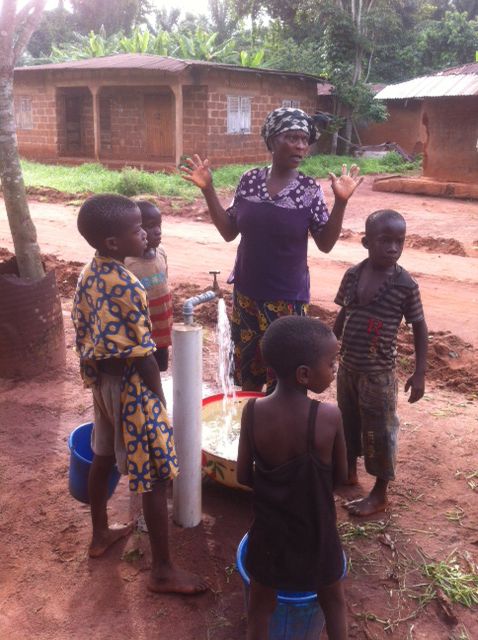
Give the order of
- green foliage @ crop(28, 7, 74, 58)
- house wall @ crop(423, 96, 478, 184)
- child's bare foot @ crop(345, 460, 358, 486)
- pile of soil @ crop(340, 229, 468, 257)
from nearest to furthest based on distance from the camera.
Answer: child's bare foot @ crop(345, 460, 358, 486)
pile of soil @ crop(340, 229, 468, 257)
house wall @ crop(423, 96, 478, 184)
green foliage @ crop(28, 7, 74, 58)

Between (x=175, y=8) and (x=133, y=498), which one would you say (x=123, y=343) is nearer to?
(x=133, y=498)

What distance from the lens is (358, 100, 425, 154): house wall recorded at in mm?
21312

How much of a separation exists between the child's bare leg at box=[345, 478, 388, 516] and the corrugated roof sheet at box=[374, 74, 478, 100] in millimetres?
11841

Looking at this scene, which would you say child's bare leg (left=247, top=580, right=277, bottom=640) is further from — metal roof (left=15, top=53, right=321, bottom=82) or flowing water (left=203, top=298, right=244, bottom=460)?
metal roof (left=15, top=53, right=321, bottom=82)

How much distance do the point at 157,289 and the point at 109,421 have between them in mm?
902

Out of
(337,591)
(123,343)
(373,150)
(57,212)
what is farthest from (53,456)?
(373,150)

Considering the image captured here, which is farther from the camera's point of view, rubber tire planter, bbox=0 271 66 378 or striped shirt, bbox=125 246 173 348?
rubber tire planter, bbox=0 271 66 378

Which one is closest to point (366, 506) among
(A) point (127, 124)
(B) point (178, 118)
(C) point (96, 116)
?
(B) point (178, 118)

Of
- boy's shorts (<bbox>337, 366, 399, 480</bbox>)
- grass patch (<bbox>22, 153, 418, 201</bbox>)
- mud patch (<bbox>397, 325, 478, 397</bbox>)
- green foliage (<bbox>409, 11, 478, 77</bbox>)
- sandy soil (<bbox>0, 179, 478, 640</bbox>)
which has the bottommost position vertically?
sandy soil (<bbox>0, 179, 478, 640</bbox>)

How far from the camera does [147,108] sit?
18.2 meters

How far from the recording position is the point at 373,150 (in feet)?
69.6

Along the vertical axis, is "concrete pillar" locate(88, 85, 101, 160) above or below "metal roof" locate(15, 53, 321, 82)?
below

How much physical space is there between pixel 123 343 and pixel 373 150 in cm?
2072

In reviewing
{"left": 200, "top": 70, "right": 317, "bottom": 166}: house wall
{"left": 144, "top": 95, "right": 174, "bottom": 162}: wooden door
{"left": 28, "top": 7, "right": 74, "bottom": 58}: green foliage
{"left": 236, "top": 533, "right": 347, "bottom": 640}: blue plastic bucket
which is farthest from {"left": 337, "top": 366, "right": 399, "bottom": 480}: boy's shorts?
{"left": 28, "top": 7, "right": 74, "bottom": 58}: green foliage
